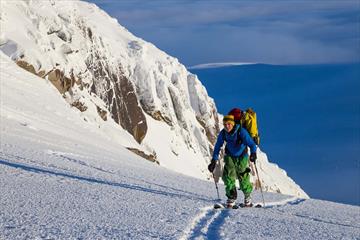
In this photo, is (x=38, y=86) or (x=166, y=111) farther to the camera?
(x=166, y=111)

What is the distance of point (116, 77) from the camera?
73.3 metres

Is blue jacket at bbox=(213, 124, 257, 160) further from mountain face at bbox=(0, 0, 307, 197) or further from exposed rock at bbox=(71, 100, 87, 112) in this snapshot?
exposed rock at bbox=(71, 100, 87, 112)

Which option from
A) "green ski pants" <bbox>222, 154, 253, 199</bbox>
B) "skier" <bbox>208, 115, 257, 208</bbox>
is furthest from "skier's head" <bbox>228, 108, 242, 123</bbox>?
"green ski pants" <bbox>222, 154, 253, 199</bbox>

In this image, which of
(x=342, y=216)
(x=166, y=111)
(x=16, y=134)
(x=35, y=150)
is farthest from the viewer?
(x=166, y=111)

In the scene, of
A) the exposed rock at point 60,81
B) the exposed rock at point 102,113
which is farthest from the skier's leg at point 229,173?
the exposed rock at point 102,113

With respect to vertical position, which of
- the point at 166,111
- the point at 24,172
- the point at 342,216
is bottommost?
the point at 24,172

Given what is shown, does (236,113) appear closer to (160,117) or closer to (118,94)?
(118,94)

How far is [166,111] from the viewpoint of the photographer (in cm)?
8744

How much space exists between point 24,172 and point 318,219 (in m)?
5.82

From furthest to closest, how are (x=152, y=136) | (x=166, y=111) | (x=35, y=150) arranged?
(x=166, y=111)
(x=152, y=136)
(x=35, y=150)

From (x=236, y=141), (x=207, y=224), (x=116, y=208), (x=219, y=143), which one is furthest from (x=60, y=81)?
(x=207, y=224)

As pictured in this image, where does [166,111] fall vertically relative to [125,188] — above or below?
above

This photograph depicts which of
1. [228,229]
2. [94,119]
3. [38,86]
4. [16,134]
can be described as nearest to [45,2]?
[94,119]

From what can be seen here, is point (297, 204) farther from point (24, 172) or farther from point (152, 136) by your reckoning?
point (152, 136)
